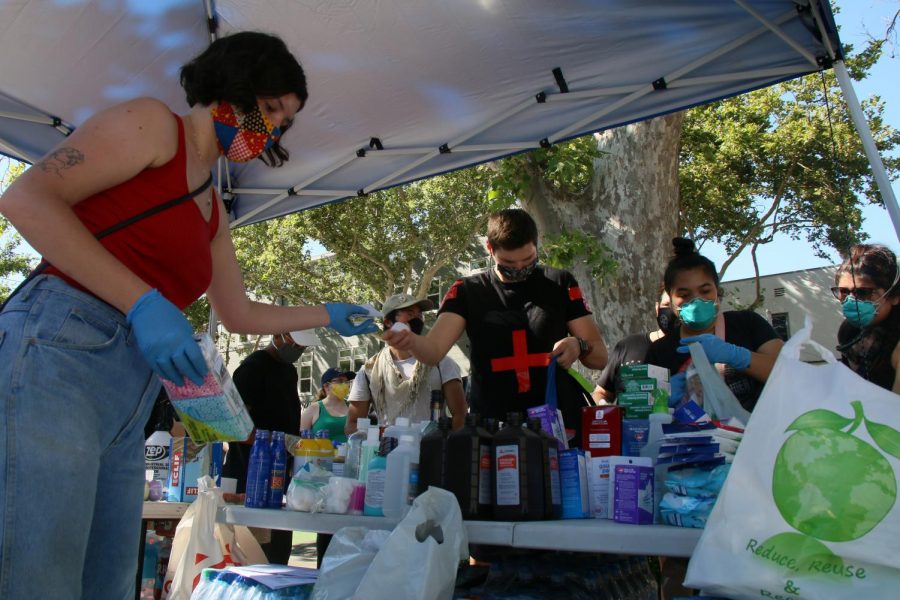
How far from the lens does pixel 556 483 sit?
2090 millimetres

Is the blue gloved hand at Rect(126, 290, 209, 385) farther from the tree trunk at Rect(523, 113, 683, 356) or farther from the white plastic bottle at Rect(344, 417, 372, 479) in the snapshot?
the tree trunk at Rect(523, 113, 683, 356)

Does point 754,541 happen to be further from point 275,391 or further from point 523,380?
point 275,391

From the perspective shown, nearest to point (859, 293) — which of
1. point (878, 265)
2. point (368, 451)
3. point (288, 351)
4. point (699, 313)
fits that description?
point (878, 265)

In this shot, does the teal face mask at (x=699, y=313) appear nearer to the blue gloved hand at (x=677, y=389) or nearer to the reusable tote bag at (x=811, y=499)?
the blue gloved hand at (x=677, y=389)

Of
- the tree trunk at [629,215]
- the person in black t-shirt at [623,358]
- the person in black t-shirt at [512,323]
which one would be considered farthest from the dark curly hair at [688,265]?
the tree trunk at [629,215]

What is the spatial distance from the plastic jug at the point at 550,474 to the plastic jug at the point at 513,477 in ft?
0.08

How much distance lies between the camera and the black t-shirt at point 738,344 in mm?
2854

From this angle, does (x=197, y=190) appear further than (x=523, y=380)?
No

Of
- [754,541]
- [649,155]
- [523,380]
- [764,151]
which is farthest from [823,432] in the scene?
[764,151]

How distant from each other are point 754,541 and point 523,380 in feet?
6.54

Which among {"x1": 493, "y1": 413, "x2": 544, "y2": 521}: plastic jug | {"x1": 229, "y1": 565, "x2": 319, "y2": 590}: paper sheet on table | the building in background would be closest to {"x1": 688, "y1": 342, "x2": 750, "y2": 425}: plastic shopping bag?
{"x1": 493, "y1": 413, "x2": 544, "y2": 521}: plastic jug

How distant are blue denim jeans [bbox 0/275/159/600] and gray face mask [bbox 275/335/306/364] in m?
3.04

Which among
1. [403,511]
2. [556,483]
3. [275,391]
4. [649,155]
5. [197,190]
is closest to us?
[197,190]

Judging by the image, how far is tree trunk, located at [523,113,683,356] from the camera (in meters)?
7.00
